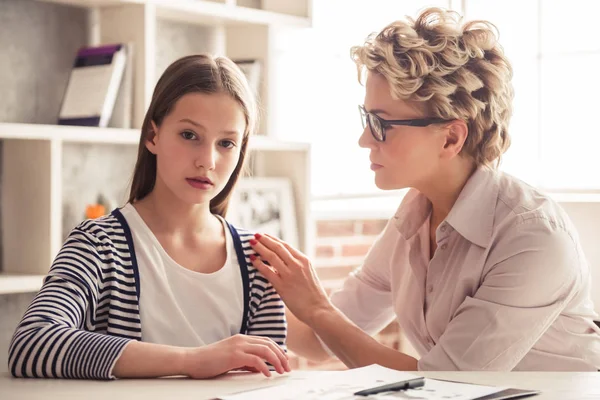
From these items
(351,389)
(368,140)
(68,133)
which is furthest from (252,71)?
(351,389)

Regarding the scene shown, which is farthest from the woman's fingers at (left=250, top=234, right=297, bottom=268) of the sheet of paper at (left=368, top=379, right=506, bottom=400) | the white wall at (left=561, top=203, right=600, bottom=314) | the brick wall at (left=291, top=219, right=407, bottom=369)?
the white wall at (left=561, top=203, right=600, bottom=314)

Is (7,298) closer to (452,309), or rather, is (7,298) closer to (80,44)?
(80,44)

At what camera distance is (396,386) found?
1357mm

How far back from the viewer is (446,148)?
85.0 inches

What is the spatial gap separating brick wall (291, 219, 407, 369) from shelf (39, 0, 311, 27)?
0.96 m

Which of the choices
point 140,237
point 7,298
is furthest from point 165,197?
point 7,298

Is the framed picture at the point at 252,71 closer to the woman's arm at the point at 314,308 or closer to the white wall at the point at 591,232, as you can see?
the woman's arm at the point at 314,308

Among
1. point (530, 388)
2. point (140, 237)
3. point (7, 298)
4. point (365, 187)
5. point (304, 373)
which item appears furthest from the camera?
point (365, 187)

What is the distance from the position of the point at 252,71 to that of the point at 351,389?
210 centimetres

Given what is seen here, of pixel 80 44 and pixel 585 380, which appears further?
pixel 80 44

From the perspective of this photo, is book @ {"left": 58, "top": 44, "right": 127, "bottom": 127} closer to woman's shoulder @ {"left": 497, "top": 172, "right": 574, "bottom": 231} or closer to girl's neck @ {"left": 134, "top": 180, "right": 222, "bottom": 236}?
girl's neck @ {"left": 134, "top": 180, "right": 222, "bottom": 236}

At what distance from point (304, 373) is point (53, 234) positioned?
134cm

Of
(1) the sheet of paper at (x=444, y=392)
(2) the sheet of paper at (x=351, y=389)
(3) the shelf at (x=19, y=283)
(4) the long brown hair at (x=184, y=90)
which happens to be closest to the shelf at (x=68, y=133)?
(3) the shelf at (x=19, y=283)

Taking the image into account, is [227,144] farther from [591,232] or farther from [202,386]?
[591,232]
